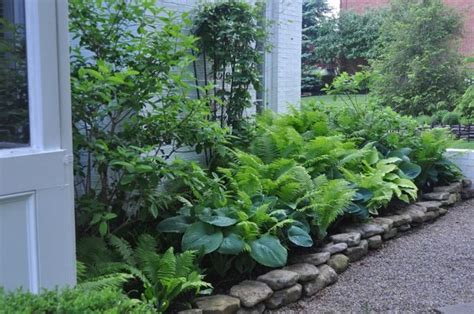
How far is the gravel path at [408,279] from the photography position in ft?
11.7

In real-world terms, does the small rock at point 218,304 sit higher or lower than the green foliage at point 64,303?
lower

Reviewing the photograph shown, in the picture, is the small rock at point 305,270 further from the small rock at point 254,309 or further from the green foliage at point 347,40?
the green foliage at point 347,40

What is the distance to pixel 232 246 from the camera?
11.6 feet

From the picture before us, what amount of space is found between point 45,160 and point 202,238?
68.8 inches

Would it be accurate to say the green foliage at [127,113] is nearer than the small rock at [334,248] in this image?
Yes

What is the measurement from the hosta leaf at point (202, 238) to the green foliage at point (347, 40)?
59.2ft

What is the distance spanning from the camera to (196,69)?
5.79m

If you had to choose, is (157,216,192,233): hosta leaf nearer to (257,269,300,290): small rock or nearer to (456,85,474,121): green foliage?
(257,269,300,290): small rock

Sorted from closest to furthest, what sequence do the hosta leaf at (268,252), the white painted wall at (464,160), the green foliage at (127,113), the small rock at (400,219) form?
the green foliage at (127,113)
the hosta leaf at (268,252)
the small rock at (400,219)
the white painted wall at (464,160)

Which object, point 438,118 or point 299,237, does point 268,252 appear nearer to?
point 299,237

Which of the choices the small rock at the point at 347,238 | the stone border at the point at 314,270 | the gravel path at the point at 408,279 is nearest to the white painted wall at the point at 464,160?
the stone border at the point at 314,270

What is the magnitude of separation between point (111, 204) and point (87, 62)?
106 cm

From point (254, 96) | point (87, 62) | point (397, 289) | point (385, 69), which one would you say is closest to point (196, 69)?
point (254, 96)

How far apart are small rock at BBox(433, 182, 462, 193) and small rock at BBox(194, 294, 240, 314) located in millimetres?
4035
